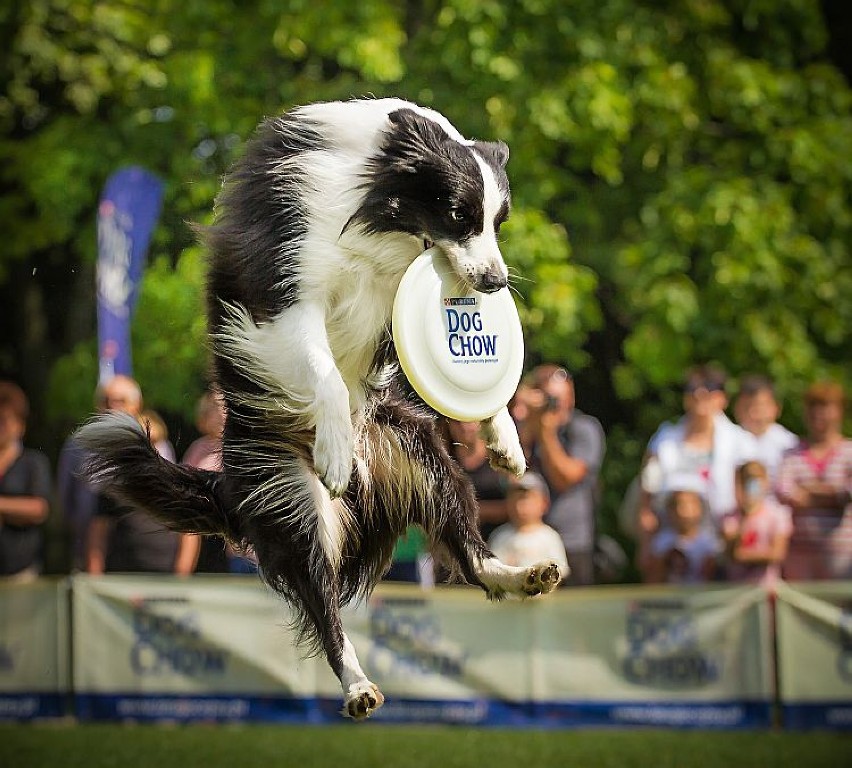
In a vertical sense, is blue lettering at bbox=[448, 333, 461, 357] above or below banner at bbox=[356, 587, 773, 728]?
above

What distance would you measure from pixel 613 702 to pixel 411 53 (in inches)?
230

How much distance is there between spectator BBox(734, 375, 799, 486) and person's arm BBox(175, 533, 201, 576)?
364 cm

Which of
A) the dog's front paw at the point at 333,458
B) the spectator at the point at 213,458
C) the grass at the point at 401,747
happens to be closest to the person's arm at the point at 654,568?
the grass at the point at 401,747

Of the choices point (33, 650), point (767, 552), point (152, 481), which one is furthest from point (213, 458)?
point (767, 552)

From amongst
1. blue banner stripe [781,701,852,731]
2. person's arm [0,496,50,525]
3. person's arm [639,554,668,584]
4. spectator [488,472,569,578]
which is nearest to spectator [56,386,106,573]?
person's arm [0,496,50,525]

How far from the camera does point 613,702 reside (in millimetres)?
8297

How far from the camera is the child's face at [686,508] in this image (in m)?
8.38

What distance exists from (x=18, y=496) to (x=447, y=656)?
2.97m

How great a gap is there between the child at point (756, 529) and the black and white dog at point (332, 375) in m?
3.62

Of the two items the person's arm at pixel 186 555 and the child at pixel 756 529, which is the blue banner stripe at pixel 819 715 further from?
the person's arm at pixel 186 555

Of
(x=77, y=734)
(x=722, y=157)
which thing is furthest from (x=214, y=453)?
(x=722, y=157)

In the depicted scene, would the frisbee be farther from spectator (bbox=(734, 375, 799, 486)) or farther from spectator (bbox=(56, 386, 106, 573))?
spectator (bbox=(56, 386, 106, 573))

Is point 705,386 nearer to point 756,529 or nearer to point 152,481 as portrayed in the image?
point 756,529

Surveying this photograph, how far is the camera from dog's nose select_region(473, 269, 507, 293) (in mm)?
4531
